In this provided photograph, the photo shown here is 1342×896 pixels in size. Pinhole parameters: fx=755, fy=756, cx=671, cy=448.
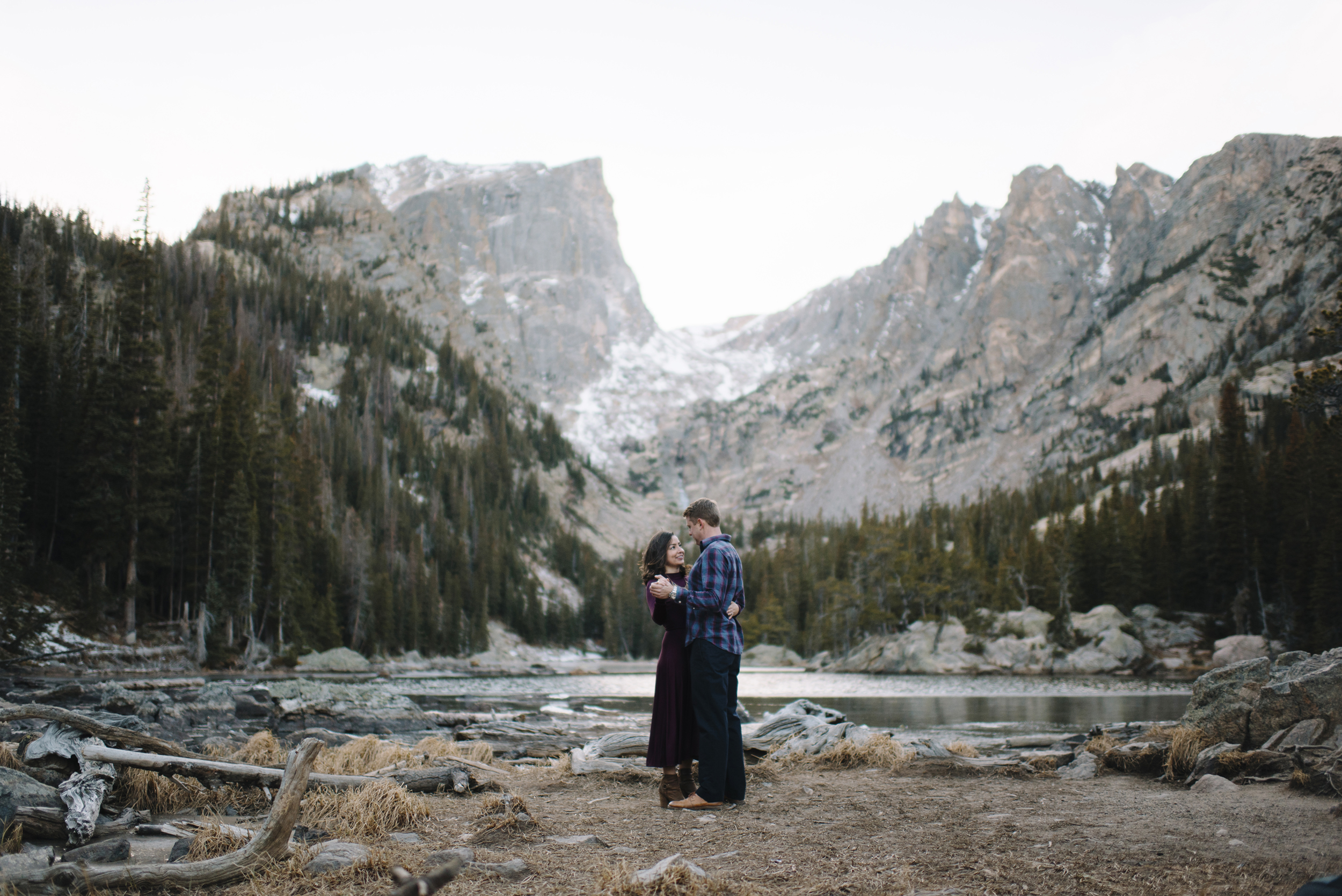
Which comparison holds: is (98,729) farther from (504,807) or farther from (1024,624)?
(1024,624)

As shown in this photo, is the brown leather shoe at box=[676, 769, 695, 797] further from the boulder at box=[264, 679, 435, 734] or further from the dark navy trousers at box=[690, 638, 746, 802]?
the boulder at box=[264, 679, 435, 734]

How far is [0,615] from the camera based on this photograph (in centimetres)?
3002

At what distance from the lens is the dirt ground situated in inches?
181

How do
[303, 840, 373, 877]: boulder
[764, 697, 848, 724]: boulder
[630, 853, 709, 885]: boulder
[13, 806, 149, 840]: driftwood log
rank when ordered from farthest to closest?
[764, 697, 848, 724]: boulder → [13, 806, 149, 840]: driftwood log → [303, 840, 373, 877]: boulder → [630, 853, 709, 885]: boulder

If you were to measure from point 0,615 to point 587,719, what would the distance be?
2483 centimetres

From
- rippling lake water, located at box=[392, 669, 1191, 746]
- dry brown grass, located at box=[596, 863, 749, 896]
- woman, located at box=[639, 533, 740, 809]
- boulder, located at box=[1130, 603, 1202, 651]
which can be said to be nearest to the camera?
dry brown grass, located at box=[596, 863, 749, 896]

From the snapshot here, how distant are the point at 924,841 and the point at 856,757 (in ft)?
16.8

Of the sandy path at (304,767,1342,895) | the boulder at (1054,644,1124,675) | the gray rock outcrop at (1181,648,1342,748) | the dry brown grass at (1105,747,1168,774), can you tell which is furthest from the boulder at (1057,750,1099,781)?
the boulder at (1054,644,1124,675)

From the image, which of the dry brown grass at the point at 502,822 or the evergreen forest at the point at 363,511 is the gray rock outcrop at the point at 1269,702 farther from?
the evergreen forest at the point at 363,511

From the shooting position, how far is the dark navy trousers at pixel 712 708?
714cm

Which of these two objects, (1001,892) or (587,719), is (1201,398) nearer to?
(587,719)

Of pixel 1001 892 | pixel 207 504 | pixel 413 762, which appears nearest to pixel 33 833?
pixel 413 762

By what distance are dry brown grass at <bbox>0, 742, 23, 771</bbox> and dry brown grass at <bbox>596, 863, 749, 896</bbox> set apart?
17.7ft

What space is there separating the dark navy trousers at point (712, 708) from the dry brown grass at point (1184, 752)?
510 cm
